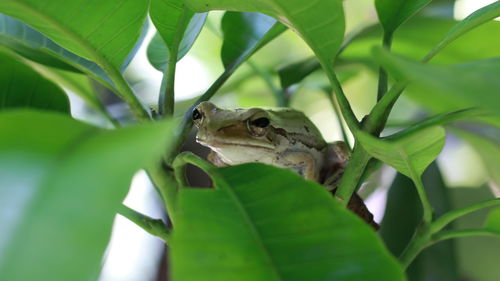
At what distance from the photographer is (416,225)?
1024 millimetres

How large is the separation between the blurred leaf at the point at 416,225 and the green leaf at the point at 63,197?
0.73m

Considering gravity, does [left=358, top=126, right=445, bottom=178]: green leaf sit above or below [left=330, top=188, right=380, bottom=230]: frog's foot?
below

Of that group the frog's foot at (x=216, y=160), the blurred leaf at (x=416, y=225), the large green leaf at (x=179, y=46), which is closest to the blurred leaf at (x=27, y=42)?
the large green leaf at (x=179, y=46)

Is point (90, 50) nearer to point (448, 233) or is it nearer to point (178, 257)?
point (178, 257)

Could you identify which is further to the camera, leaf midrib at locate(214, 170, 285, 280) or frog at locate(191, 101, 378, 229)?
frog at locate(191, 101, 378, 229)

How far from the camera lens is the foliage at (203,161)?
358 millimetres

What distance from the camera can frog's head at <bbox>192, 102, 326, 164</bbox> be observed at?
99 centimetres

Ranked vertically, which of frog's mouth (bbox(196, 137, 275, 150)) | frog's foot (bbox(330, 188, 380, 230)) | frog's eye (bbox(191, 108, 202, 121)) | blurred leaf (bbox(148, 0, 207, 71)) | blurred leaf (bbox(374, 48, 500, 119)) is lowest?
blurred leaf (bbox(374, 48, 500, 119))

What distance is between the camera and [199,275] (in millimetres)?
451

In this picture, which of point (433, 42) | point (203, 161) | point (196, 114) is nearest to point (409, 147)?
point (203, 161)

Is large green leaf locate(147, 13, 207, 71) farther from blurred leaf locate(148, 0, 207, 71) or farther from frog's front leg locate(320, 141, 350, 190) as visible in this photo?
frog's front leg locate(320, 141, 350, 190)

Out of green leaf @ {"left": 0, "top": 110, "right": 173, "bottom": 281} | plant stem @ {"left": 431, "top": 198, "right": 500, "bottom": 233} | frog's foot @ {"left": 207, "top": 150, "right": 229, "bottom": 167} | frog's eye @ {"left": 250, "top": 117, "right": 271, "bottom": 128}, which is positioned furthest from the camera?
frog's foot @ {"left": 207, "top": 150, "right": 229, "bottom": 167}

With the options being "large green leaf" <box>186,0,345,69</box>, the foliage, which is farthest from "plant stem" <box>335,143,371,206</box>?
"large green leaf" <box>186,0,345,69</box>

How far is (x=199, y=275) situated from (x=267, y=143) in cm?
65
